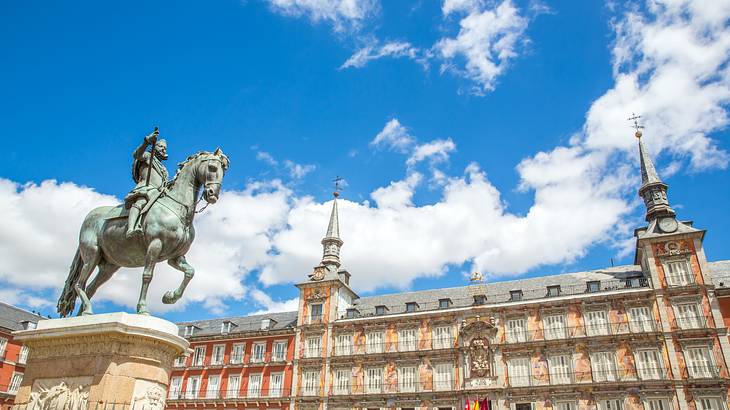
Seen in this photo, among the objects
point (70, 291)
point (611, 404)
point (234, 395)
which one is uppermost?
point (234, 395)

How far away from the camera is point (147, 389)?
25.7ft

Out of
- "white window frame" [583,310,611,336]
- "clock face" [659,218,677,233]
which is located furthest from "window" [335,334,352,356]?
"clock face" [659,218,677,233]

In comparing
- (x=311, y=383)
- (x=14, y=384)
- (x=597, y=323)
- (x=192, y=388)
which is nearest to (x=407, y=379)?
(x=311, y=383)

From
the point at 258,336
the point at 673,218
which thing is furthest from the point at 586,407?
the point at 258,336

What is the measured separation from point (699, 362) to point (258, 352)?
116 feet

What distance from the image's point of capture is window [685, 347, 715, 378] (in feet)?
116

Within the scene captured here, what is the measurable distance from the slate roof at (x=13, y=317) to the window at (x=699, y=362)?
179 ft

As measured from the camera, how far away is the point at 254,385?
4728 centimetres

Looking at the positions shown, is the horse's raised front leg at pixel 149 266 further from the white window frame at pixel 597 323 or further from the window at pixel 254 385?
the window at pixel 254 385

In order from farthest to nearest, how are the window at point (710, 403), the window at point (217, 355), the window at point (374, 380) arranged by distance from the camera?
the window at point (217, 355) < the window at point (374, 380) < the window at point (710, 403)

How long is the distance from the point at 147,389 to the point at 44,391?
152cm

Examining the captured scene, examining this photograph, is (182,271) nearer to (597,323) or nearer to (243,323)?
(597,323)

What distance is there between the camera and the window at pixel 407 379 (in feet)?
138

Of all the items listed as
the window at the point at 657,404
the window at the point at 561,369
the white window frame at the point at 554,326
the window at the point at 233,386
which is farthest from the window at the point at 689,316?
the window at the point at 233,386
